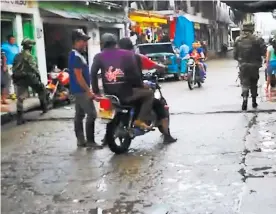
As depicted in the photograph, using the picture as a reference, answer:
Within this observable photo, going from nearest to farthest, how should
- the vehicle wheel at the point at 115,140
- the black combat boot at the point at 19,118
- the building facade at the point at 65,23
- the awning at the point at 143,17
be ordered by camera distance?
the vehicle wheel at the point at 115,140 → the black combat boot at the point at 19,118 → the building facade at the point at 65,23 → the awning at the point at 143,17

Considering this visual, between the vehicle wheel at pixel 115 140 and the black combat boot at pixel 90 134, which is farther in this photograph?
the black combat boot at pixel 90 134

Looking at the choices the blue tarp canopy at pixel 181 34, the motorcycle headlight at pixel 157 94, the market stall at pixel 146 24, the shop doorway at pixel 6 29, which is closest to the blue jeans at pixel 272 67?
the motorcycle headlight at pixel 157 94

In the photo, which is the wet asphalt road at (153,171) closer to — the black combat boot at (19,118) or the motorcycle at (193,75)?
the black combat boot at (19,118)

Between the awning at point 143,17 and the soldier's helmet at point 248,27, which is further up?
the awning at point 143,17

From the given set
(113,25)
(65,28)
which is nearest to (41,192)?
(65,28)

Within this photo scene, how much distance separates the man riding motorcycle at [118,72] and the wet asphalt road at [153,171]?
0.86m

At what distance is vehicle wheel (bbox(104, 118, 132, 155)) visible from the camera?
7.51 m

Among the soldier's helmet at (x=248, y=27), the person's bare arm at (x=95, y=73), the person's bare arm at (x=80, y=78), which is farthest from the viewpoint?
the soldier's helmet at (x=248, y=27)

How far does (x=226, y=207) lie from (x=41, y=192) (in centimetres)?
208

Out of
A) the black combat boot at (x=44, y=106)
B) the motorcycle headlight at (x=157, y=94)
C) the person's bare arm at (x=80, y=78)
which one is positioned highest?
the person's bare arm at (x=80, y=78)

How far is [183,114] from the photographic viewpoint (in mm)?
11281

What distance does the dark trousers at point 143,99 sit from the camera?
775 cm

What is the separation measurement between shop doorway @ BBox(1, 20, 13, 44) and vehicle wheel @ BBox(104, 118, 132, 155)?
9143 millimetres

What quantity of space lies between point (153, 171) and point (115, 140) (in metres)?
1.26
